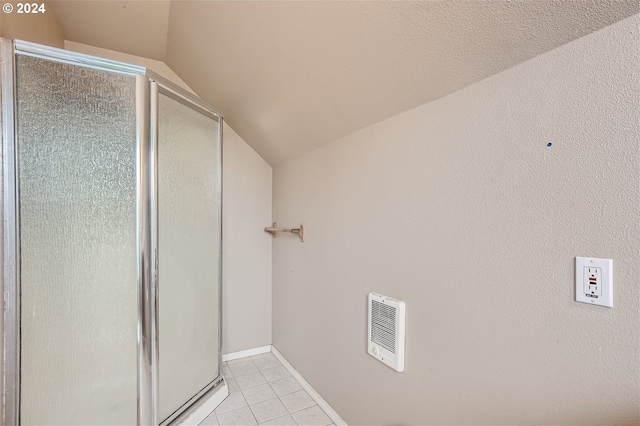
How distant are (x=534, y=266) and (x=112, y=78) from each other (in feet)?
6.36

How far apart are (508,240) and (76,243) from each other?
5.92 ft

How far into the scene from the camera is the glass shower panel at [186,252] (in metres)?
1.59

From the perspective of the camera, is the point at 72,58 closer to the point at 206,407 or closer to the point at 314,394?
the point at 206,407

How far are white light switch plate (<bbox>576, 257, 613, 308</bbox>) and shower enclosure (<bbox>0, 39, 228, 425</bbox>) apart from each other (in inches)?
69.1

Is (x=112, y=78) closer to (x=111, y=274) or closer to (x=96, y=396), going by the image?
(x=111, y=274)

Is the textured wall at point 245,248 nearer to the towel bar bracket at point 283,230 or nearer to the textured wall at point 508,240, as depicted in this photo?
the towel bar bracket at point 283,230

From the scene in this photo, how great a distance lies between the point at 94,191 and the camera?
4.42 feet

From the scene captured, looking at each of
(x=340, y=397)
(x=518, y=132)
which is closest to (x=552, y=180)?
(x=518, y=132)

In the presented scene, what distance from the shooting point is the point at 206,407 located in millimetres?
1801

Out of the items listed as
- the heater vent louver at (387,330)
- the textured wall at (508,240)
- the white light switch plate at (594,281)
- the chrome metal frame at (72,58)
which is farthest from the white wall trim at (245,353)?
the white light switch plate at (594,281)

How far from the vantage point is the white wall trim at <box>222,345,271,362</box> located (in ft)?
8.33

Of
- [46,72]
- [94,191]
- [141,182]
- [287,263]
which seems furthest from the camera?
[287,263]

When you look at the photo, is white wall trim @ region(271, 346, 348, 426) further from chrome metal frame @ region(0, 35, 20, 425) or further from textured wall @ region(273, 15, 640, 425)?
chrome metal frame @ region(0, 35, 20, 425)

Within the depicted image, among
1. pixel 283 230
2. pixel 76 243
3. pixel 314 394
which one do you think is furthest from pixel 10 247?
pixel 314 394
